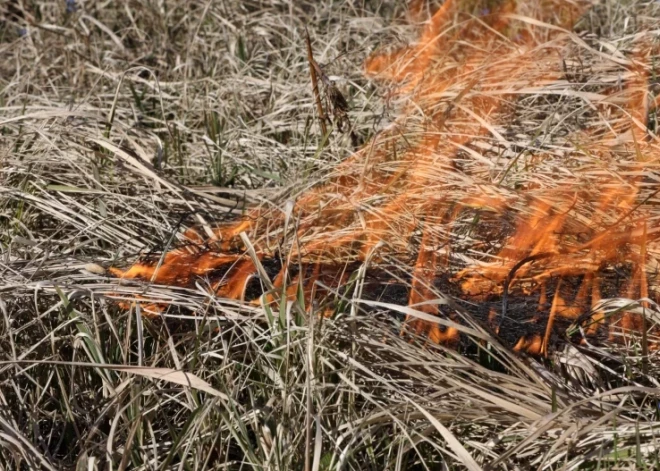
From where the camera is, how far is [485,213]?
251 centimetres

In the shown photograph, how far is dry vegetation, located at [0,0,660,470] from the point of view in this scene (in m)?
1.79

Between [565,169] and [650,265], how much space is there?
477 millimetres

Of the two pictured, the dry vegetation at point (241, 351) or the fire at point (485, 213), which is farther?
the fire at point (485, 213)

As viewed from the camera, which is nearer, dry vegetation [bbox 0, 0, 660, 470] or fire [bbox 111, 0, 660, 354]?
dry vegetation [bbox 0, 0, 660, 470]

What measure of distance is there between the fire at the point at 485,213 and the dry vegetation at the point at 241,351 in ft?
0.14

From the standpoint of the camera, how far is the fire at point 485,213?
7.30ft

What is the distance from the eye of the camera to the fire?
2.23 m

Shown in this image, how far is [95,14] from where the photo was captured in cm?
414

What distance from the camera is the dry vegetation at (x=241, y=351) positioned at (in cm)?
179

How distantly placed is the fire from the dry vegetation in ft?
0.14

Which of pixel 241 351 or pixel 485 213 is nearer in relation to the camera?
pixel 241 351

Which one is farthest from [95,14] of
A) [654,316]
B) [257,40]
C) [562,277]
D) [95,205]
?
[654,316]

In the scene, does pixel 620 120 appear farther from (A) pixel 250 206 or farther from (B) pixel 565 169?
(A) pixel 250 206

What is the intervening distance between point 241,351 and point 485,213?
83 cm
